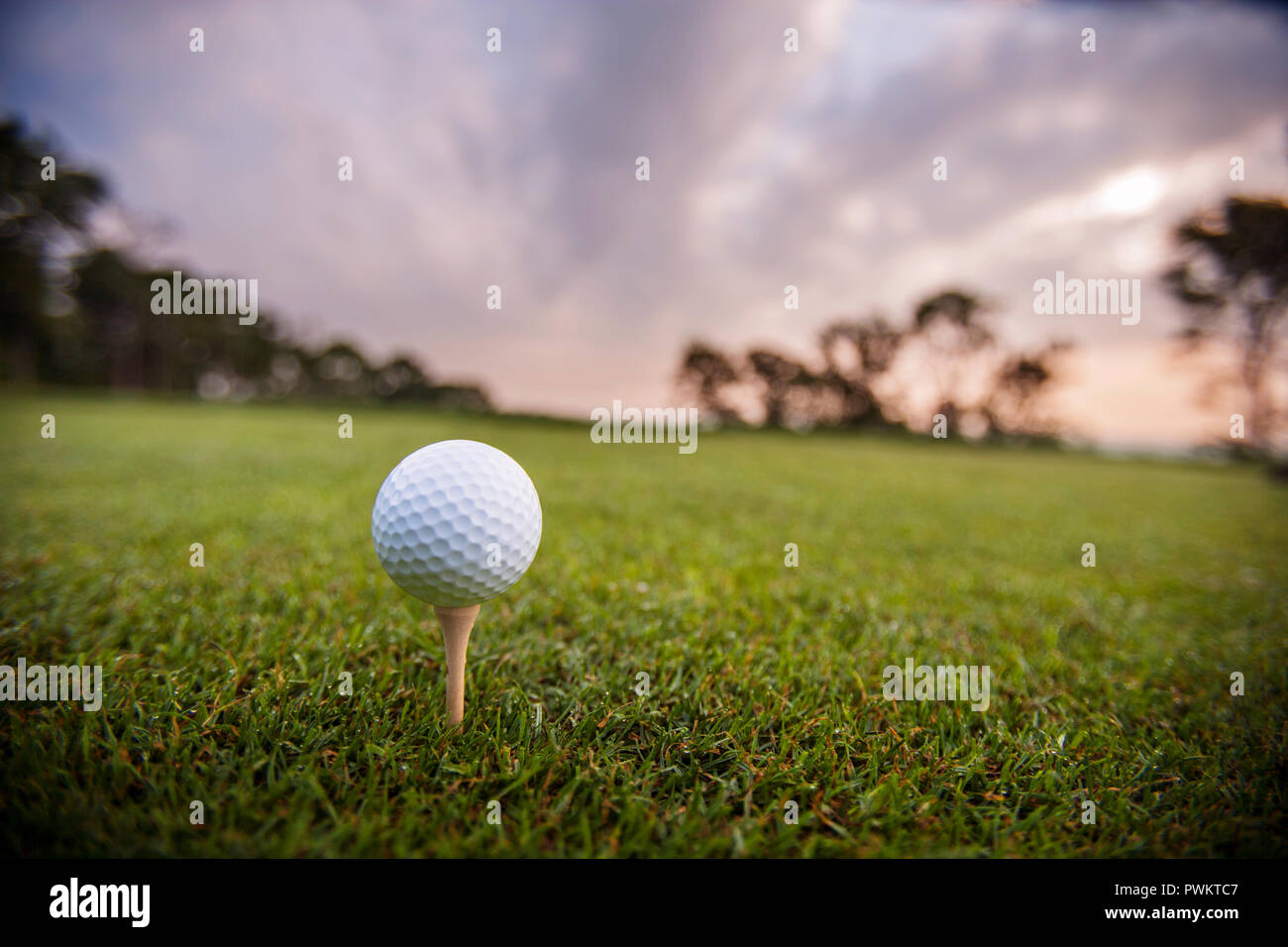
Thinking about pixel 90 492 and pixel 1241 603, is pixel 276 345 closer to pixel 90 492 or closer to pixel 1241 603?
pixel 90 492

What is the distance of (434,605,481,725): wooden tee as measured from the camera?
1577 millimetres

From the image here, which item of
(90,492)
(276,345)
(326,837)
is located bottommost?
(326,837)

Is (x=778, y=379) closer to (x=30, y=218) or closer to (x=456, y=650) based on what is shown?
(x=456, y=650)

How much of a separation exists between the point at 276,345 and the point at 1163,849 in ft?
223

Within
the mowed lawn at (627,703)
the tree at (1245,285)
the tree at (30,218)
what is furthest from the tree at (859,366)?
the tree at (30,218)

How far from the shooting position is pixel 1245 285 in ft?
64.8

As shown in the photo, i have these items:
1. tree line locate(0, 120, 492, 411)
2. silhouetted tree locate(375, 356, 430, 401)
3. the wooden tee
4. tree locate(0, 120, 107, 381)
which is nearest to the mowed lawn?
the wooden tee

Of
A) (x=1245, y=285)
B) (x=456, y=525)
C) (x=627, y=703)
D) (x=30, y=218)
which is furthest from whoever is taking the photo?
(x=30, y=218)

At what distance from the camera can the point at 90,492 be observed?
186 inches

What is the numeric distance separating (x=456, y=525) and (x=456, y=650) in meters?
0.41

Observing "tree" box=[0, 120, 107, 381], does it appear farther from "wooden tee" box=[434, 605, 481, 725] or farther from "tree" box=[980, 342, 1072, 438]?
"tree" box=[980, 342, 1072, 438]

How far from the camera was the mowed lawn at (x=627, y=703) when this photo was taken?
1285mm

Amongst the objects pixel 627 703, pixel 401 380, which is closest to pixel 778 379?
pixel 627 703
